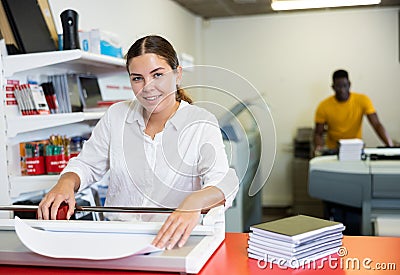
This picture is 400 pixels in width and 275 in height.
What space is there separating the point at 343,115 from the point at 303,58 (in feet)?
4.47

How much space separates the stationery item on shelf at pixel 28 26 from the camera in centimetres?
214

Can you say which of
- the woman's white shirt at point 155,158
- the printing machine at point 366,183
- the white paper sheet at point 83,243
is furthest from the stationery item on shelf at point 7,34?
the printing machine at point 366,183

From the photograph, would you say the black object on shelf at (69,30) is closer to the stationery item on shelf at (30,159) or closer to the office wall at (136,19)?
the office wall at (136,19)

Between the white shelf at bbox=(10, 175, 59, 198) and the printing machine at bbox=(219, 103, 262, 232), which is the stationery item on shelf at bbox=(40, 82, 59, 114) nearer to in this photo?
the white shelf at bbox=(10, 175, 59, 198)

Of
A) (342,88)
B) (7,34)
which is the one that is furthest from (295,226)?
(342,88)

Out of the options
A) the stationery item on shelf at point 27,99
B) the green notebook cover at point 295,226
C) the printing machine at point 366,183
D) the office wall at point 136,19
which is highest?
the office wall at point 136,19

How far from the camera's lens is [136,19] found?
375 cm

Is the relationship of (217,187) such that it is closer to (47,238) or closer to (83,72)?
(47,238)

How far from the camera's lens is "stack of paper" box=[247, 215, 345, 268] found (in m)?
1.17

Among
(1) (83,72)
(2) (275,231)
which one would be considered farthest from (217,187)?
(1) (83,72)

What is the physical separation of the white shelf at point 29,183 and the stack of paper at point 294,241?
46.6 inches

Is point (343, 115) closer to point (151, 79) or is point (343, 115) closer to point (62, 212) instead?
point (151, 79)

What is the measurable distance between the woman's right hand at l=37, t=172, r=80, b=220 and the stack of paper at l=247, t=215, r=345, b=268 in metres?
0.54

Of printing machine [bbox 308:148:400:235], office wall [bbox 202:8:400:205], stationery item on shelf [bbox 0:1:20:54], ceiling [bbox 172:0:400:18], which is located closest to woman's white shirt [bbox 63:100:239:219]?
stationery item on shelf [bbox 0:1:20:54]
